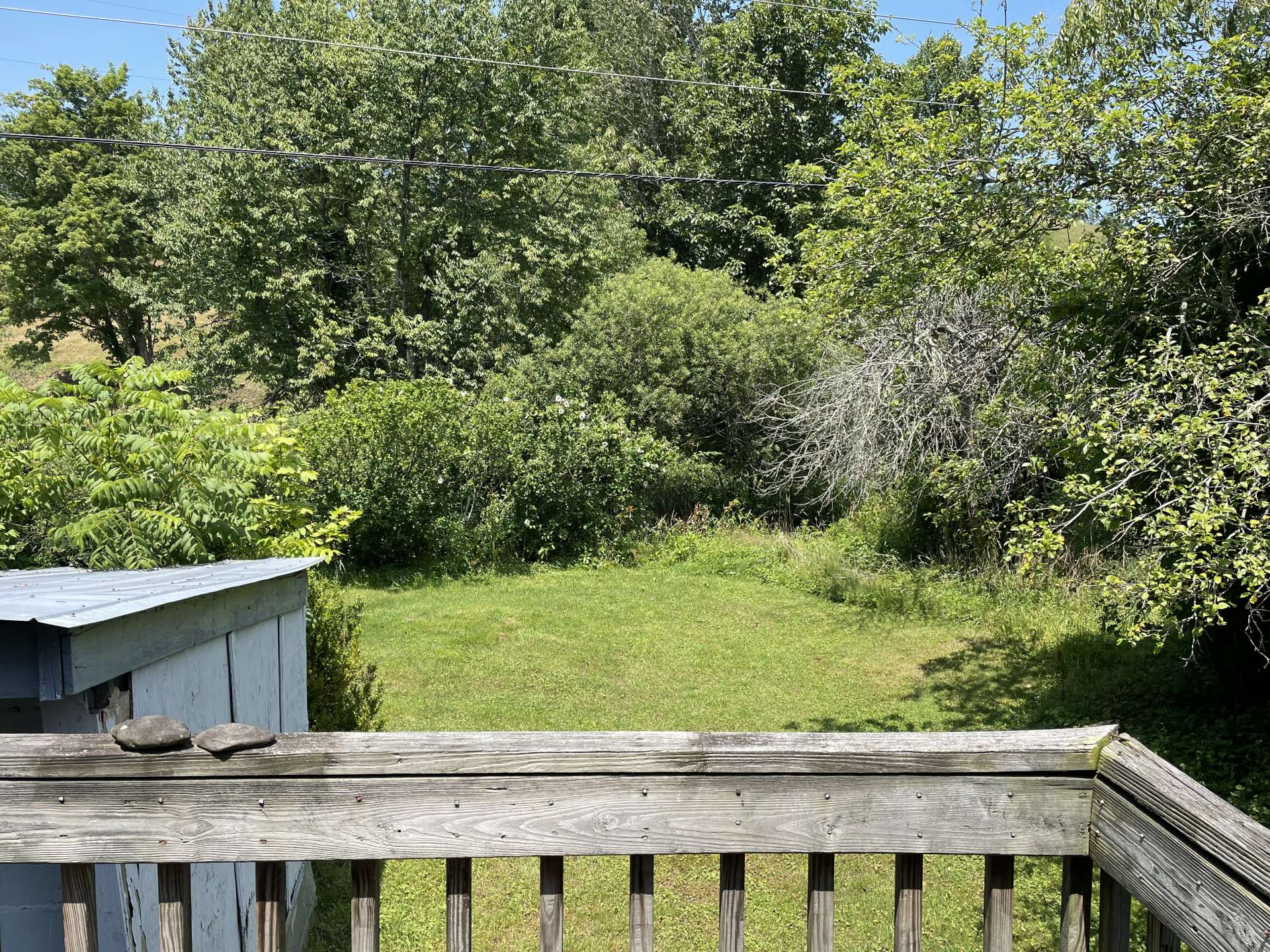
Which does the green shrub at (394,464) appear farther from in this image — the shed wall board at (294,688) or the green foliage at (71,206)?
the green foliage at (71,206)

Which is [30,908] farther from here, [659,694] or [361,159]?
[361,159]

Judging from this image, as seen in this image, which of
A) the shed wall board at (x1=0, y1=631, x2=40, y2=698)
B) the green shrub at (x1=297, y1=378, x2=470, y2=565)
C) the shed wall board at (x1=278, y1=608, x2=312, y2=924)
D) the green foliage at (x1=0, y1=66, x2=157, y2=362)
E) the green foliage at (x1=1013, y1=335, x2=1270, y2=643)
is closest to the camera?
the shed wall board at (x1=0, y1=631, x2=40, y2=698)

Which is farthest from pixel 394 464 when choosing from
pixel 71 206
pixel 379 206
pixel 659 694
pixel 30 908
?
pixel 71 206

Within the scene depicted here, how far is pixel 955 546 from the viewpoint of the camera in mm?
13039

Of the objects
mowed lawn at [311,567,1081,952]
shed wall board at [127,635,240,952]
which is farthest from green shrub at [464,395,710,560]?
shed wall board at [127,635,240,952]

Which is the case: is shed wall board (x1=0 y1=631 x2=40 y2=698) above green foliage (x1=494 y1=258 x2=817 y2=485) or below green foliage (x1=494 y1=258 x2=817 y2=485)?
below

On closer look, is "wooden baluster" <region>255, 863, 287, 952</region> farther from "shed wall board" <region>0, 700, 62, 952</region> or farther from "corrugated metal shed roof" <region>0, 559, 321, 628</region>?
"shed wall board" <region>0, 700, 62, 952</region>

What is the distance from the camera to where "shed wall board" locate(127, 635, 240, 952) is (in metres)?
2.51

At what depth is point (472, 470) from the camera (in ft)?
45.9

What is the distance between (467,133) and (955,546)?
1397cm

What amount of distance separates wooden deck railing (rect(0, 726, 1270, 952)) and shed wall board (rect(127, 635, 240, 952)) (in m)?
1.32

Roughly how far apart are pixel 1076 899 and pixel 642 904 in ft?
2.07

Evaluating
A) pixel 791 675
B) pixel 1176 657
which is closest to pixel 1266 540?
pixel 1176 657

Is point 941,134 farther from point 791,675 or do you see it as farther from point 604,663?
point 604,663
